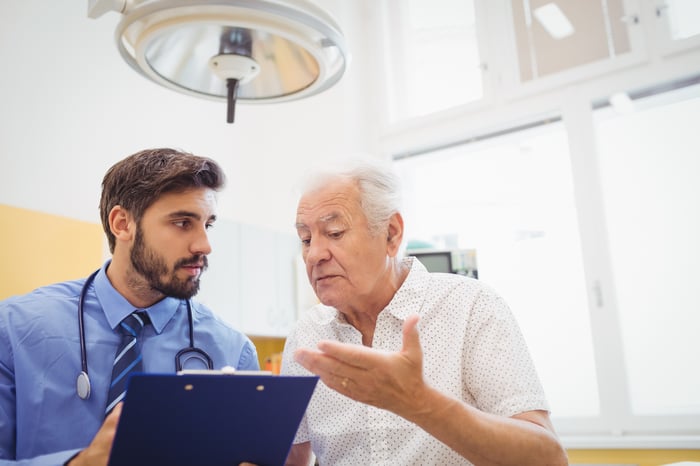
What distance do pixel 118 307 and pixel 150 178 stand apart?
35 cm

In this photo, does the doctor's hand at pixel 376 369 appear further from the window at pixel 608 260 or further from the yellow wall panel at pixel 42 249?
the window at pixel 608 260

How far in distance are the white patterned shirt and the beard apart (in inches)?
12.5

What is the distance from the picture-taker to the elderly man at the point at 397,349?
1050 millimetres

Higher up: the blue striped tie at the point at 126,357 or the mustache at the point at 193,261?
the mustache at the point at 193,261

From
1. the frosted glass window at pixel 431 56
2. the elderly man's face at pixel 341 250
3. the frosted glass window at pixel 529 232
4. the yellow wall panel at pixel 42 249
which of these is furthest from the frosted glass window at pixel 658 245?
the yellow wall panel at pixel 42 249

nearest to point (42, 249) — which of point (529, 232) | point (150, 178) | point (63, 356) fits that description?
point (150, 178)

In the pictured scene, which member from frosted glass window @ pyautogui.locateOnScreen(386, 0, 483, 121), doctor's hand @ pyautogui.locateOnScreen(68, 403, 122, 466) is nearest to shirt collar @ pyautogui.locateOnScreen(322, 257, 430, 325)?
doctor's hand @ pyautogui.locateOnScreen(68, 403, 122, 466)

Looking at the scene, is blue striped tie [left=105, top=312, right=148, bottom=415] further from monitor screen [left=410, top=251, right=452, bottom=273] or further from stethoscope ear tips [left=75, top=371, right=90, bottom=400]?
monitor screen [left=410, top=251, right=452, bottom=273]

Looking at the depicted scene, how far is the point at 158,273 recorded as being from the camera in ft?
5.11

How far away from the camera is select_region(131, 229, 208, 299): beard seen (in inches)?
61.0

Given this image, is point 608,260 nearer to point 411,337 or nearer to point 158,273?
point 158,273

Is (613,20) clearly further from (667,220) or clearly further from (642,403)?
(642,403)

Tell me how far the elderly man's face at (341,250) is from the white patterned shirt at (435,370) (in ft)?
0.26

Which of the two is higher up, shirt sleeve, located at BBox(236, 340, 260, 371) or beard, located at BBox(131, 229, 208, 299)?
beard, located at BBox(131, 229, 208, 299)
